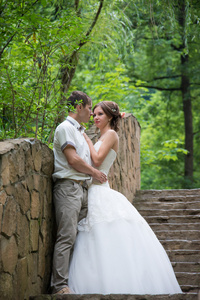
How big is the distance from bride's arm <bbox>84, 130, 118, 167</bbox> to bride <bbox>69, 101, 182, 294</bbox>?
27cm

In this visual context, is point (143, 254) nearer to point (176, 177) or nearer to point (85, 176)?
point (85, 176)

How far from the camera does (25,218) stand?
3033mm

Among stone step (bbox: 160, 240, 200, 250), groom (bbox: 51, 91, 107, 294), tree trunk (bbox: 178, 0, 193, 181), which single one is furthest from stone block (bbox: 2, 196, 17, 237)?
tree trunk (bbox: 178, 0, 193, 181)

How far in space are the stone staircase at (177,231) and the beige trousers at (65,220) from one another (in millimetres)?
215

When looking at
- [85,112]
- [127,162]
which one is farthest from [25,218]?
[127,162]

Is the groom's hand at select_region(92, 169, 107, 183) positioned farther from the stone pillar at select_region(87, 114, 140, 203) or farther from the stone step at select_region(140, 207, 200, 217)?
the stone step at select_region(140, 207, 200, 217)

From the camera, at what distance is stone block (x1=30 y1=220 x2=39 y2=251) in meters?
3.15

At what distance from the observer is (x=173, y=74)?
43.8 ft

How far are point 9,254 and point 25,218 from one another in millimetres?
356

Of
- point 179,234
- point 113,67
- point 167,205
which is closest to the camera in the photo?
point 179,234

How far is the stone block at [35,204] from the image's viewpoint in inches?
125

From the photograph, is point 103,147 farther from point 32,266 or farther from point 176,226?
point 176,226

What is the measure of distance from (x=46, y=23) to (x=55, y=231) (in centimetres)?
192

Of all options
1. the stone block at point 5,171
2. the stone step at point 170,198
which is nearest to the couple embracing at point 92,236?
the stone block at point 5,171
